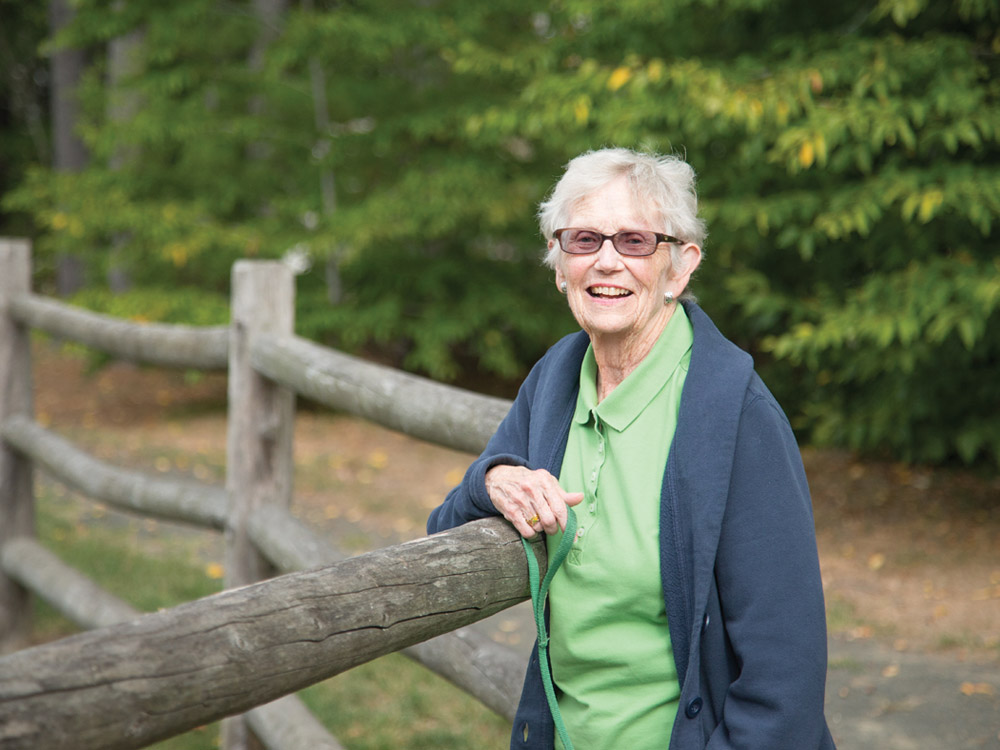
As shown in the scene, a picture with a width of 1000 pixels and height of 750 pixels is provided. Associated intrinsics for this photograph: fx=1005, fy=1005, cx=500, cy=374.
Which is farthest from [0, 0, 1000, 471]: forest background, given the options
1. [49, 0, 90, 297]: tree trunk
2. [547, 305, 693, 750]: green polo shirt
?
[49, 0, 90, 297]: tree trunk

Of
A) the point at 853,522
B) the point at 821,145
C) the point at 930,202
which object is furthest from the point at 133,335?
the point at 853,522

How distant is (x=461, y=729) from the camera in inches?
158

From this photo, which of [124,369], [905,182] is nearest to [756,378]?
[905,182]

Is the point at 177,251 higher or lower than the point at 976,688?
higher

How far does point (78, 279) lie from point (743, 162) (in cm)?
1163

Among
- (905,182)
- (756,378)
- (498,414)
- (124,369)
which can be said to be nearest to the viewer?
(756,378)

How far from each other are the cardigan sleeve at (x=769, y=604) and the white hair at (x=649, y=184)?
46 cm

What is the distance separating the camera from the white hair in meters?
1.87

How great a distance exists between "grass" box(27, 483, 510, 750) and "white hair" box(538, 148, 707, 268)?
261 centimetres

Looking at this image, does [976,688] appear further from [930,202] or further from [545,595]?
[545,595]

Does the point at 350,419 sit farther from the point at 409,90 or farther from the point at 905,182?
the point at 905,182

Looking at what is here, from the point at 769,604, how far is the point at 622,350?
566 mm

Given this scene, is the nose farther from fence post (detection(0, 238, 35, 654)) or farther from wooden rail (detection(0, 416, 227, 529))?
fence post (detection(0, 238, 35, 654))

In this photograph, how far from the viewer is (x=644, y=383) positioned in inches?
71.2
